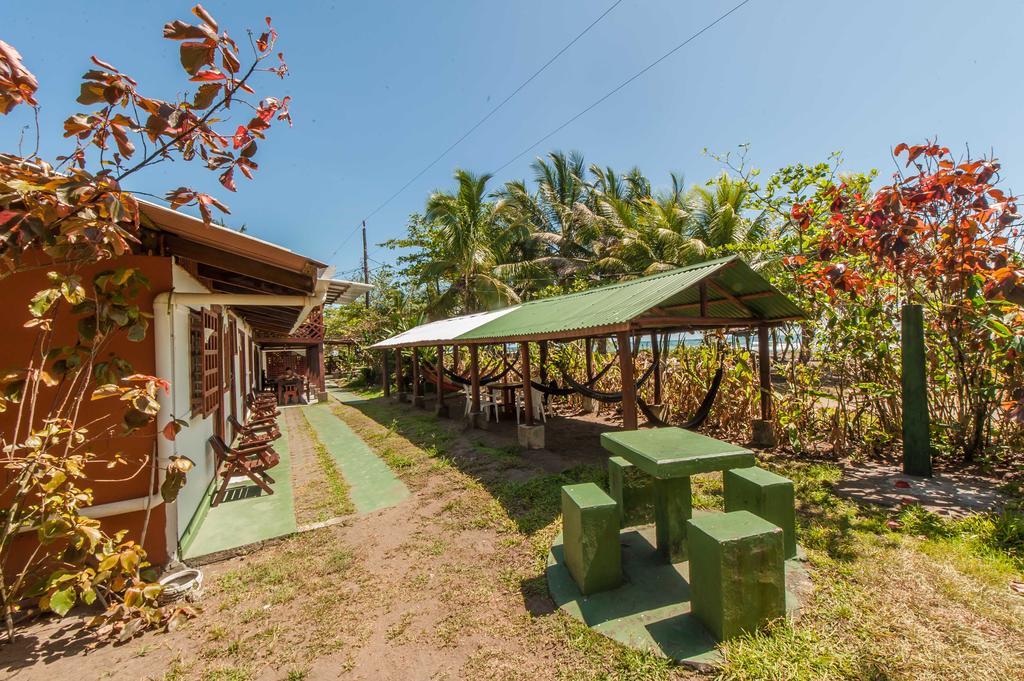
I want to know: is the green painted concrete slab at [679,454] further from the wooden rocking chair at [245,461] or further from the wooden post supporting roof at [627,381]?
the wooden rocking chair at [245,461]

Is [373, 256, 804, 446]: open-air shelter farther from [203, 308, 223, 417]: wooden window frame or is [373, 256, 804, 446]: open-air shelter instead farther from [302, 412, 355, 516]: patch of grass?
[203, 308, 223, 417]: wooden window frame

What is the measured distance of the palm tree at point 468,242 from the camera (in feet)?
49.4

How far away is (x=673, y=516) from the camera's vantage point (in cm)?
308

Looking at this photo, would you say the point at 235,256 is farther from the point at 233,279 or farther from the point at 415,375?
the point at 415,375

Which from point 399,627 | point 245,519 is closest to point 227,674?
point 399,627

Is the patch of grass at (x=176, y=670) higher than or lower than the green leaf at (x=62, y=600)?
lower

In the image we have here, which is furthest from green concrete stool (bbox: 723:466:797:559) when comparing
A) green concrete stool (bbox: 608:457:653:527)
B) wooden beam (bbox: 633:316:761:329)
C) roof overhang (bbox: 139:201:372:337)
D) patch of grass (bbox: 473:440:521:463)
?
roof overhang (bbox: 139:201:372:337)

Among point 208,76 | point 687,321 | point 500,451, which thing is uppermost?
point 208,76

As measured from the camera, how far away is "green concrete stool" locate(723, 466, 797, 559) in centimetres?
295

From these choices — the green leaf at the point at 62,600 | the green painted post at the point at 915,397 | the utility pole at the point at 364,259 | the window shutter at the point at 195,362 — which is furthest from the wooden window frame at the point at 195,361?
the utility pole at the point at 364,259

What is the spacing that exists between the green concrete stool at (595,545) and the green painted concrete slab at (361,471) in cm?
253

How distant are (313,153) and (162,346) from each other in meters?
8.55

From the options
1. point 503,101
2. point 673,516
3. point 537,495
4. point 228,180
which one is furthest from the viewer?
point 503,101

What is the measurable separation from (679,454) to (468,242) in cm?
1325
